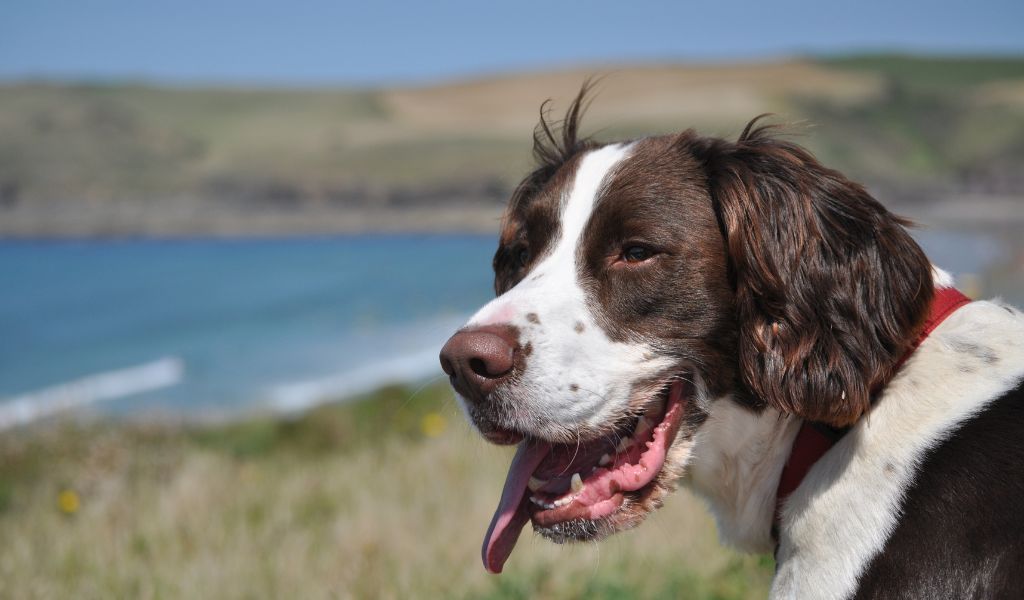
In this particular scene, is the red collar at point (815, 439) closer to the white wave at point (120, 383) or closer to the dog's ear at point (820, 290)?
the dog's ear at point (820, 290)

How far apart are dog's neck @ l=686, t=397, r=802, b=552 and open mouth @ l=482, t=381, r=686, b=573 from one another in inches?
4.6

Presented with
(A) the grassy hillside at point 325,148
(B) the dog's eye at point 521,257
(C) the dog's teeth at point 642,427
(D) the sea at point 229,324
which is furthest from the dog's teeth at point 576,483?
(A) the grassy hillside at point 325,148

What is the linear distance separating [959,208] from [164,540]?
46004mm

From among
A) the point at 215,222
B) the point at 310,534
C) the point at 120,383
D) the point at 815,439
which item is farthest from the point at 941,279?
the point at 215,222

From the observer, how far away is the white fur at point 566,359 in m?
2.66

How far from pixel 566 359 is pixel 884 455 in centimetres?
85

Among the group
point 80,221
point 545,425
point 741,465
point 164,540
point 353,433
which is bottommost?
point 80,221

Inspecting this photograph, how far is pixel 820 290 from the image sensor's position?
2594 mm

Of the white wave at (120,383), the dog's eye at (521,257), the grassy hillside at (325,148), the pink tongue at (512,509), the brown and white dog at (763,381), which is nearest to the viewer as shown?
the brown and white dog at (763,381)

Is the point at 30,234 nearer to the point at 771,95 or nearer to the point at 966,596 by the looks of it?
the point at 771,95

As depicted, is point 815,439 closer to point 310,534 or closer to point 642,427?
A: point 642,427

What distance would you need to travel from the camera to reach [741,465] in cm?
283

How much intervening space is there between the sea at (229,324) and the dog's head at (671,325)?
14.4 feet

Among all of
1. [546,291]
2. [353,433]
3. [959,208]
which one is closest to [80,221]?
[959,208]
